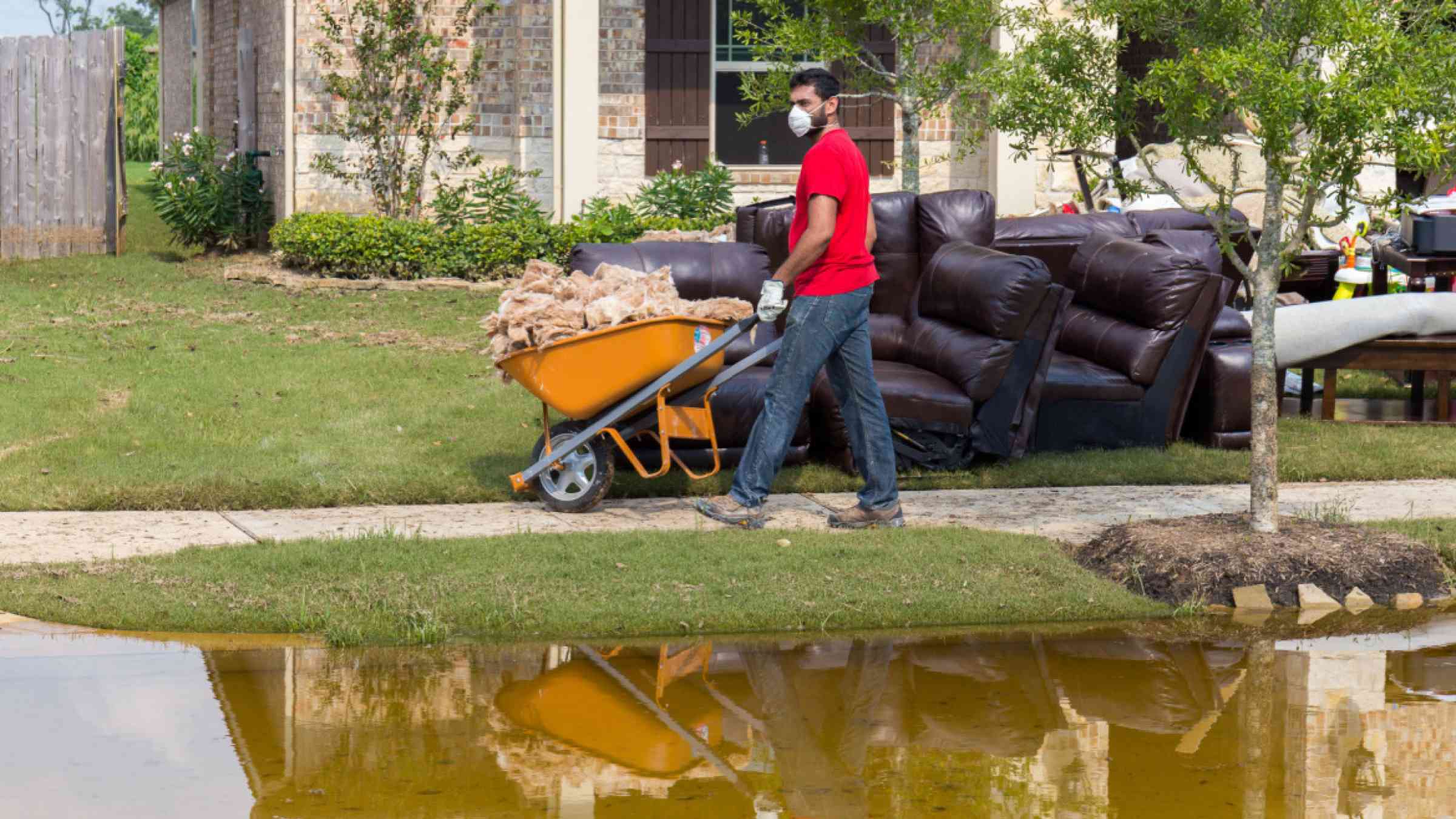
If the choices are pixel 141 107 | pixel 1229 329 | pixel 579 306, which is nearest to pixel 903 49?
pixel 1229 329

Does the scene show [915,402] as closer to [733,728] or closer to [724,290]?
[724,290]

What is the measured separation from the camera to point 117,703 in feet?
16.1

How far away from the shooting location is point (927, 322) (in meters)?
8.86

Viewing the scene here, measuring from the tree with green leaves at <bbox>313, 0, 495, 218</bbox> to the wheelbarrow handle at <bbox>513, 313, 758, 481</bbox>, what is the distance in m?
10.3

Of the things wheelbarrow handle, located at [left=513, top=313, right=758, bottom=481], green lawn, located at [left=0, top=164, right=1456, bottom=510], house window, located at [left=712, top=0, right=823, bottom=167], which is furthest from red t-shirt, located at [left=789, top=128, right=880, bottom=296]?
house window, located at [left=712, top=0, right=823, bottom=167]

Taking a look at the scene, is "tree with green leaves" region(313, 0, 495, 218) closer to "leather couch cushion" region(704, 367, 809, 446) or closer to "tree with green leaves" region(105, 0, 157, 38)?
"leather couch cushion" region(704, 367, 809, 446)

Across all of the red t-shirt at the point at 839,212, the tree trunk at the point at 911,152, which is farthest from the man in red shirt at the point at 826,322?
the tree trunk at the point at 911,152

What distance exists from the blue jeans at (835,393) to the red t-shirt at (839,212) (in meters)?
0.05

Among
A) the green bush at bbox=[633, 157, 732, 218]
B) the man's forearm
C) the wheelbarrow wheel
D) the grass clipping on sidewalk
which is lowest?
the grass clipping on sidewalk

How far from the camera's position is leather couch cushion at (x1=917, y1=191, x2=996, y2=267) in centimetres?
928

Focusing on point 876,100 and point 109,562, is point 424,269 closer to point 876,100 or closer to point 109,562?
point 876,100

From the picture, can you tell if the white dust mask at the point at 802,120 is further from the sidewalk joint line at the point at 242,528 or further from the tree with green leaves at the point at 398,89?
the tree with green leaves at the point at 398,89

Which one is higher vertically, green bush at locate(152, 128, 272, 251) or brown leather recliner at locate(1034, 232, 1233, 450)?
green bush at locate(152, 128, 272, 251)

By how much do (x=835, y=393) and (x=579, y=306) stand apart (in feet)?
3.79
